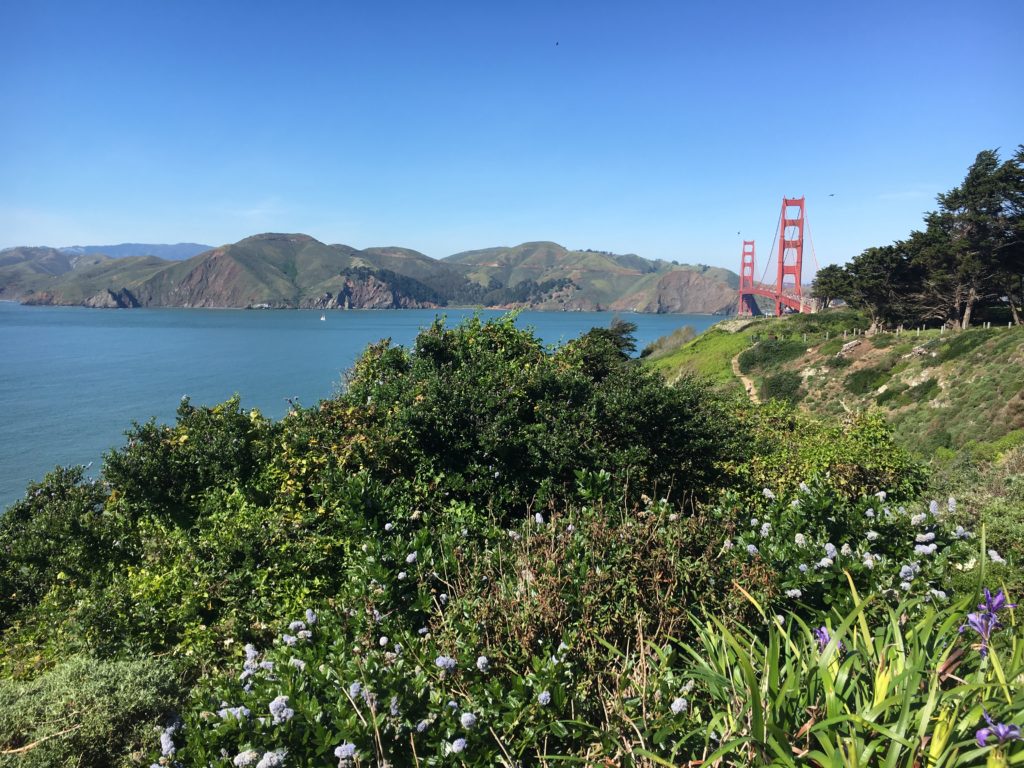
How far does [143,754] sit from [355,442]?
10.5 feet

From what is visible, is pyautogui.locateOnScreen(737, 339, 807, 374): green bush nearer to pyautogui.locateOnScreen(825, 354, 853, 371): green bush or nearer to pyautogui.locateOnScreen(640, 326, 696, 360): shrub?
pyautogui.locateOnScreen(825, 354, 853, 371): green bush

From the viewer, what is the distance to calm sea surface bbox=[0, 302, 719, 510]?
2894 centimetres

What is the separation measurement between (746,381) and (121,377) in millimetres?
48200

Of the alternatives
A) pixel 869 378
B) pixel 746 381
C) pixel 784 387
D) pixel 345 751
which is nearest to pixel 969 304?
pixel 869 378

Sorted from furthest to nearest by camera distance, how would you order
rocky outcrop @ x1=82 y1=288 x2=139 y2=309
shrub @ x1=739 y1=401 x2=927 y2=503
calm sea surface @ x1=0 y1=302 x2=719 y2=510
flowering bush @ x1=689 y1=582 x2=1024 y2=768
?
rocky outcrop @ x1=82 y1=288 x2=139 y2=309, calm sea surface @ x1=0 y1=302 x2=719 y2=510, shrub @ x1=739 y1=401 x2=927 y2=503, flowering bush @ x1=689 y1=582 x2=1024 y2=768

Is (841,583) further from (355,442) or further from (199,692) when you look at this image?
(355,442)

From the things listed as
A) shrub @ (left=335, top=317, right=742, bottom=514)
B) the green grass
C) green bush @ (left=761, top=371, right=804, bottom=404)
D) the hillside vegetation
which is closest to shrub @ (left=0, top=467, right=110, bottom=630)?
the hillside vegetation

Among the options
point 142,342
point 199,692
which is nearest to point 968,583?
point 199,692

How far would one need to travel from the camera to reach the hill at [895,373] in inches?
808

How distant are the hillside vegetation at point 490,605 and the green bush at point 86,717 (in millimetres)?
15

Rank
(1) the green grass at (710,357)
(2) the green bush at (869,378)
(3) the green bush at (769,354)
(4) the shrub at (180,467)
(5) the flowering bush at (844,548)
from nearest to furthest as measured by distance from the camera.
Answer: (5) the flowering bush at (844,548), (4) the shrub at (180,467), (2) the green bush at (869,378), (3) the green bush at (769,354), (1) the green grass at (710,357)

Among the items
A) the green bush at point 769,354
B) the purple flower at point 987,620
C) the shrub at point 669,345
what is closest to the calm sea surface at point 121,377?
the purple flower at point 987,620

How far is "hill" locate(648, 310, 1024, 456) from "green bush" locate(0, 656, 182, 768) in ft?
28.3

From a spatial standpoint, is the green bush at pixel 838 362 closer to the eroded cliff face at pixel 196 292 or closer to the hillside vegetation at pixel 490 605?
the hillside vegetation at pixel 490 605
